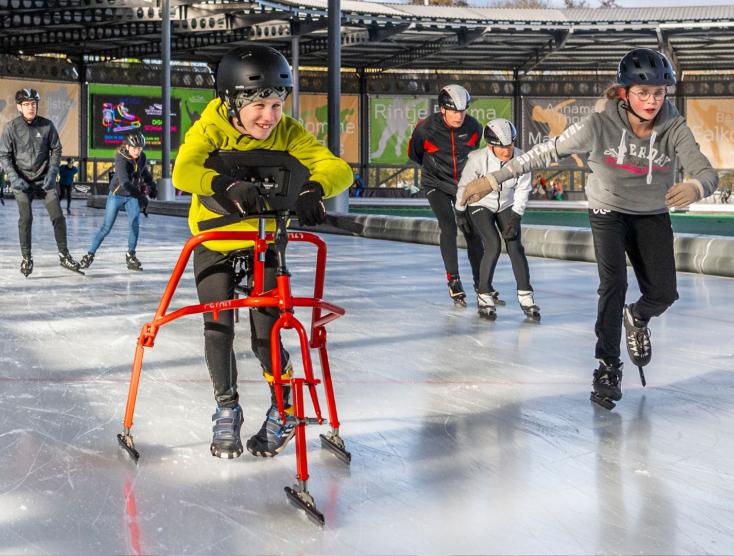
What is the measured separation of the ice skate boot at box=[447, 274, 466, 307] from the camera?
28.9ft

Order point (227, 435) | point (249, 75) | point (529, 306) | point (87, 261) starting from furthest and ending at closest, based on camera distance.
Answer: point (87, 261)
point (529, 306)
point (227, 435)
point (249, 75)

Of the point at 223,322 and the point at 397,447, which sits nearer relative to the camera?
the point at 223,322

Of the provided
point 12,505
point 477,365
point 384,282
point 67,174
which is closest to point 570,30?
point 67,174

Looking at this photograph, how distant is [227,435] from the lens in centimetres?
381

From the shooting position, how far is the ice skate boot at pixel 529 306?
7.95 metres

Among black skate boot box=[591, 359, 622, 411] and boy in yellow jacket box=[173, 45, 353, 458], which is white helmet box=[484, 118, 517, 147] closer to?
black skate boot box=[591, 359, 622, 411]

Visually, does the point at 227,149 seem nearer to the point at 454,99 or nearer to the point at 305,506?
the point at 305,506

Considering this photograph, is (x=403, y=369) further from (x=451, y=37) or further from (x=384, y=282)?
(x=451, y=37)

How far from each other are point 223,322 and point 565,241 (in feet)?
36.3

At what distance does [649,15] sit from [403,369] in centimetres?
4691

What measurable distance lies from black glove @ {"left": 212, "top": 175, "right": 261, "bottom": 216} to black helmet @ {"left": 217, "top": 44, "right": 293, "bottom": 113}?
14.6 inches

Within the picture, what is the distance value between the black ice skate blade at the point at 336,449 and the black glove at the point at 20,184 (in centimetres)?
724

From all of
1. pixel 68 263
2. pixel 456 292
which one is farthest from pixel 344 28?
pixel 456 292

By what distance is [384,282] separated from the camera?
1089 cm
